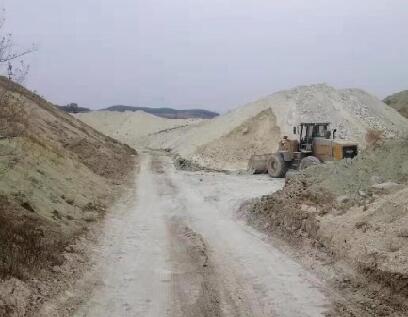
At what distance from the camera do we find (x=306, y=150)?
28.0 meters

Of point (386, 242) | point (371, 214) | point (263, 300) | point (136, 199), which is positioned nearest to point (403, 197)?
point (371, 214)

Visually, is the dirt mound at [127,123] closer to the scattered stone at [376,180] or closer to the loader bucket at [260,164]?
the loader bucket at [260,164]

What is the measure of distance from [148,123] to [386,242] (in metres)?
94.2

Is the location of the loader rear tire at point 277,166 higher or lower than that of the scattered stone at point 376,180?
lower

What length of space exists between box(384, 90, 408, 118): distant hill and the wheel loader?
65.8 meters

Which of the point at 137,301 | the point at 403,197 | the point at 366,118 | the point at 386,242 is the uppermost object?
the point at 366,118

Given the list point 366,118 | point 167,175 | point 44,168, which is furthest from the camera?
point 366,118

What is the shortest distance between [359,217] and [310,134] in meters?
17.3

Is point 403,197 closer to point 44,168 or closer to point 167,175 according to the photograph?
point 44,168

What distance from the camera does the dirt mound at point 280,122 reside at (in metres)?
40.6

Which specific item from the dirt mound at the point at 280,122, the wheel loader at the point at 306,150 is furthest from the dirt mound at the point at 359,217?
the dirt mound at the point at 280,122

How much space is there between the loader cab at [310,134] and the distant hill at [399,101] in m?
65.6

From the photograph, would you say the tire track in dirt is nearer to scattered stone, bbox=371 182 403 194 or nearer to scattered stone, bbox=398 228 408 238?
scattered stone, bbox=398 228 408 238

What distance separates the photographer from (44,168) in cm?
1750
